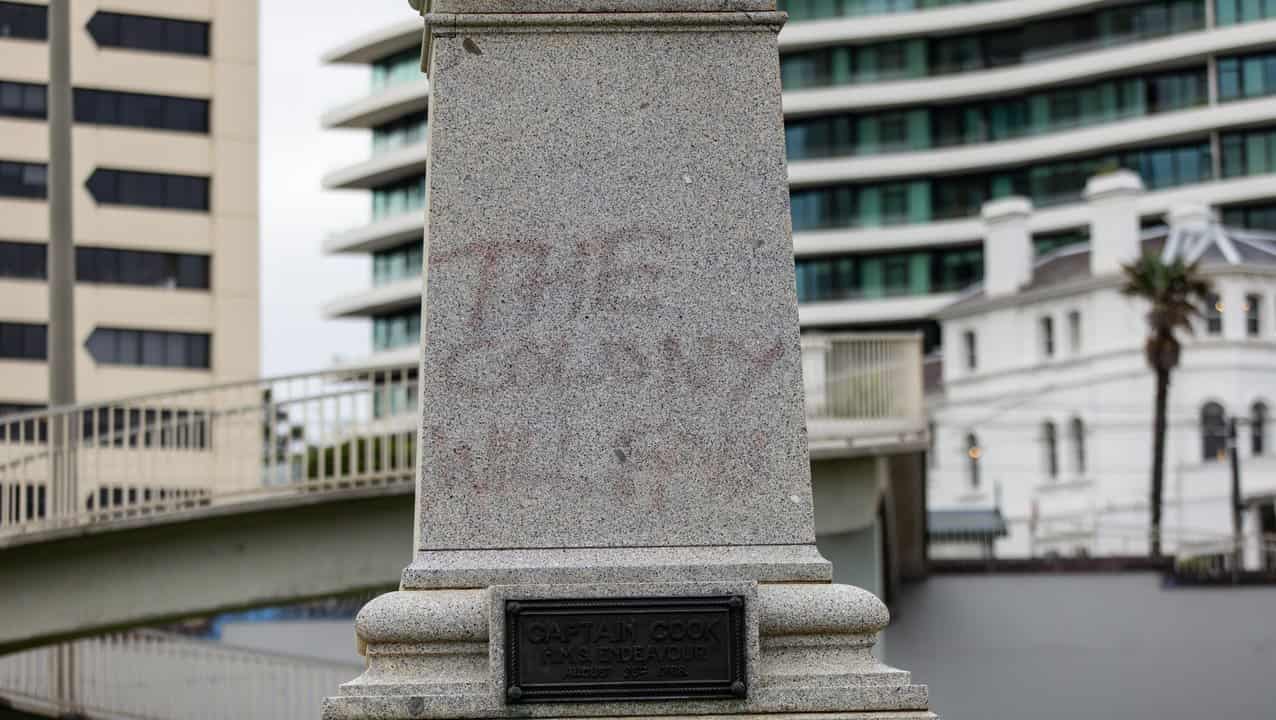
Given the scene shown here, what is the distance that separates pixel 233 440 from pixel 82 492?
163cm

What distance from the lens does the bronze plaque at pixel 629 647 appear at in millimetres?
7219

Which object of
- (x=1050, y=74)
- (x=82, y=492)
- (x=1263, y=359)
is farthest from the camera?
(x=1050, y=74)

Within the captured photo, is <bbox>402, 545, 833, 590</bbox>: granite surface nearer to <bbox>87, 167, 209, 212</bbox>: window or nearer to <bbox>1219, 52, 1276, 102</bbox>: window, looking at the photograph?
<bbox>87, 167, 209, 212</bbox>: window

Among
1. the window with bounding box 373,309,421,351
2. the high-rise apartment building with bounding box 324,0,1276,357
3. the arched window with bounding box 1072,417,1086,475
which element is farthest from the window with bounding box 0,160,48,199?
the arched window with bounding box 1072,417,1086,475

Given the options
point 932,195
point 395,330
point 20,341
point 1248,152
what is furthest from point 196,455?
point 395,330

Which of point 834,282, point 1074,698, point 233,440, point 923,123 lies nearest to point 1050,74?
point 923,123

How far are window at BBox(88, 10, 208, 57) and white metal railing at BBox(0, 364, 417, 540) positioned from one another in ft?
198

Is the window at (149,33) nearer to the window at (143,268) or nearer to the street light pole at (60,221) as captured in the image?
the window at (143,268)

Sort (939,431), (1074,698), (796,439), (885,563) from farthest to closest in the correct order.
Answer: (939,431) → (1074,698) → (885,563) → (796,439)

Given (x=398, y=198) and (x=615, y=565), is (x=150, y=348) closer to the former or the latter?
(x=398, y=198)

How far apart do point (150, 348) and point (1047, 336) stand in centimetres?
3432

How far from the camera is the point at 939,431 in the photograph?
83625mm

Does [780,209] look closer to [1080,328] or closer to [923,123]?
[1080,328]

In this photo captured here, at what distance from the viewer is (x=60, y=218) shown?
22422 millimetres
